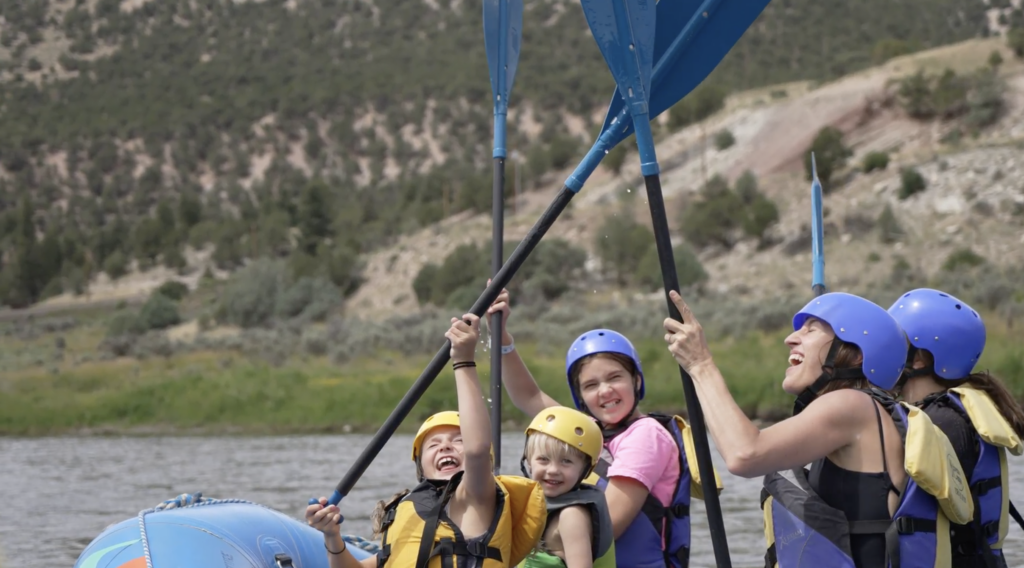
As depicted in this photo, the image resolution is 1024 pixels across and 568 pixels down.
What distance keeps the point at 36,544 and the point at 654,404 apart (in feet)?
44.8

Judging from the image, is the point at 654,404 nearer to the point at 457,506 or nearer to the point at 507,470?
the point at 507,470

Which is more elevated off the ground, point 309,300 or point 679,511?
point 309,300

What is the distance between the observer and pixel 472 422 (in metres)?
3.19

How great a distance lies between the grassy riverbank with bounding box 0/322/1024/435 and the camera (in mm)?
24239

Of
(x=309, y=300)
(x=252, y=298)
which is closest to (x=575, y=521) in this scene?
(x=309, y=300)

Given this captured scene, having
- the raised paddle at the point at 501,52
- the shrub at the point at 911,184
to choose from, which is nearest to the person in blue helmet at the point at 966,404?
the raised paddle at the point at 501,52

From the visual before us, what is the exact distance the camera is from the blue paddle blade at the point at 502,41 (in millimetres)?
5156

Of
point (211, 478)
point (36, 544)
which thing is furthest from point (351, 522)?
point (211, 478)

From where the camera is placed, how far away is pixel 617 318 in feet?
→ 111

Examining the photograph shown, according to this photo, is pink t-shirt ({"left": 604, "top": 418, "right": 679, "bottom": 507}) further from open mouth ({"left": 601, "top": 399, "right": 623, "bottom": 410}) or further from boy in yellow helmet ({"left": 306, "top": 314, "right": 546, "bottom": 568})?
boy in yellow helmet ({"left": 306, "top": 314, "right": 546, "bottom": 568})

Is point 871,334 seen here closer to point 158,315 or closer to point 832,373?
point 832,373

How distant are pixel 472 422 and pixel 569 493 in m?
0.50

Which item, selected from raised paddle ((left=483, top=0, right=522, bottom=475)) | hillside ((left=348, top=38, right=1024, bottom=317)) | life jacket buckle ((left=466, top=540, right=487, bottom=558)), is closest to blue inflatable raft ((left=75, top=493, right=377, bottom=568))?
raised paddle ((left=483, top=0, right=522, bottom=475))

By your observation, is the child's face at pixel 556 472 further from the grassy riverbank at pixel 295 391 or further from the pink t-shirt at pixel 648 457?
the grassy riverbank at pixel 295 391
